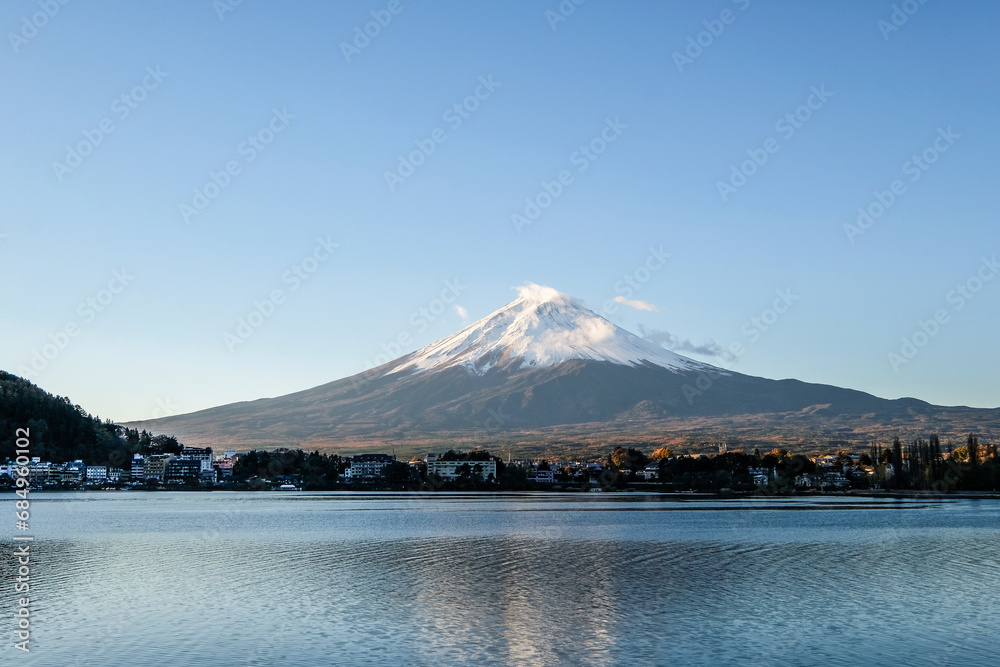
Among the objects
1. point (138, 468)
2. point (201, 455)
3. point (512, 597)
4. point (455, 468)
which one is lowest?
point (512, 597)

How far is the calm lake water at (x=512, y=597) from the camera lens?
1634cm

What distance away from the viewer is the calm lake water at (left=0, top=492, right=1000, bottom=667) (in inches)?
643

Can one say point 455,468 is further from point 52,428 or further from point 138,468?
point 52,428

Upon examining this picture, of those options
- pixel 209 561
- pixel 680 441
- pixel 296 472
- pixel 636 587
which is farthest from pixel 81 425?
pixel 636 587

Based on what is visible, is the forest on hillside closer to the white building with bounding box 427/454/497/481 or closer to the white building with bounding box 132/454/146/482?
the white building with bounding box 132/454/146/482

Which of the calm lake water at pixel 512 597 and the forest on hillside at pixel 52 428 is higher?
the forest on hillside at pixel 52 428

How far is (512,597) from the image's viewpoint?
2233cm

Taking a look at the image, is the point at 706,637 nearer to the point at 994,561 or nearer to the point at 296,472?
the point at 994,561

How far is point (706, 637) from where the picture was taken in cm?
1744

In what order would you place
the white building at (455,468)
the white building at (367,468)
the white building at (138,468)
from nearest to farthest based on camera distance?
the white building at (455,468) < the white building at (367,468) < the white building at (138,468)

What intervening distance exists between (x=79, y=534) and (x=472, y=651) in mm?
30116

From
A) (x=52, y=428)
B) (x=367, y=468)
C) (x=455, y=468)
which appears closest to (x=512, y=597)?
(x=455, y=468)

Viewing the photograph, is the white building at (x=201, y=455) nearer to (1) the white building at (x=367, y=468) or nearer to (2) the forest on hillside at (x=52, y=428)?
Answer: (2) the forest on hillside at (x=52, y=428)

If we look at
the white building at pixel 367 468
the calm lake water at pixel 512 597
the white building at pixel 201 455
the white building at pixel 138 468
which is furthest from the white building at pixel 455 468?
the calm lake water at pixel 512 597
